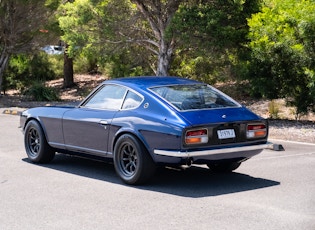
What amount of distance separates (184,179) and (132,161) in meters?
0.93

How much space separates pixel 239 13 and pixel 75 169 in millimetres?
9462

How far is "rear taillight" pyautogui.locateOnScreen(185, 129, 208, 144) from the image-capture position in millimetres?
7898

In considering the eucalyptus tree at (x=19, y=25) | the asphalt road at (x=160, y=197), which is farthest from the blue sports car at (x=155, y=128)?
the eucalyptus tree at (x=19, y=25)

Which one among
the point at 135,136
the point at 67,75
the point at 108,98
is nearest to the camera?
the point at 135,136

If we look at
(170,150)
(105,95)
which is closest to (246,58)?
(105,95)

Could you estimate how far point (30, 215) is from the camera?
274 inches

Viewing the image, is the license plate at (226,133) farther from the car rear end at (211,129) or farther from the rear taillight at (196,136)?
the rear taillight at (196,136)

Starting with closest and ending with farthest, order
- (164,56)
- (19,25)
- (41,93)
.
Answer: (164,56)
(19,25)
(41,93)

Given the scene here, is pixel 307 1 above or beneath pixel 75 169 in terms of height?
above

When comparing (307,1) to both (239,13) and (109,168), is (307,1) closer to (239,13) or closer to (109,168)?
(239,13)

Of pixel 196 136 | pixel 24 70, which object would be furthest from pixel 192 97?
pixel 24 70

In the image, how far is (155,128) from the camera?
26.7 ft

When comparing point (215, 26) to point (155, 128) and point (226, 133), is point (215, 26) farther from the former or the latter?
point (155, 128)

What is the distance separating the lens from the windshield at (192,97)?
8589 millimetres
